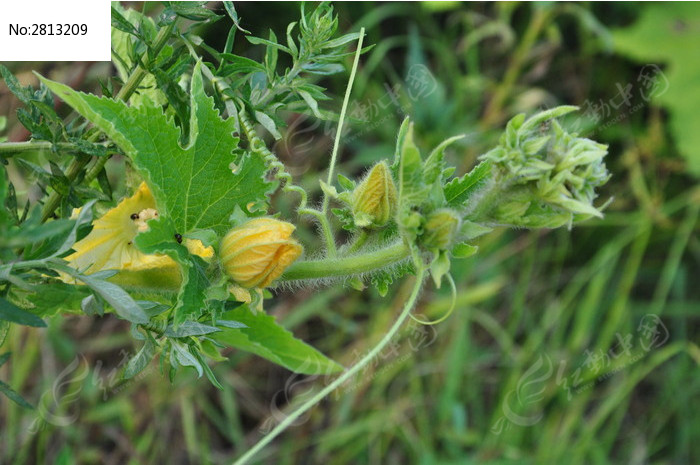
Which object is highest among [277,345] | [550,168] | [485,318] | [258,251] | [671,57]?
[550,168]

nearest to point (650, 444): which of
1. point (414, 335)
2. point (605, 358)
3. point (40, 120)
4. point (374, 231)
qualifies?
point (605, 358)

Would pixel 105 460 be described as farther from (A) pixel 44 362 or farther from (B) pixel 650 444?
(B) pixel 650 444

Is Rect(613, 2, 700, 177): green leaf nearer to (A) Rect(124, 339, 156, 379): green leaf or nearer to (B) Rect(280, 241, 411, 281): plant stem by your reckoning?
(B) Rect(280, 241, 411, 281): plant stem

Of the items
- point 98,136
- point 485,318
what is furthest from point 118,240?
point 485,318

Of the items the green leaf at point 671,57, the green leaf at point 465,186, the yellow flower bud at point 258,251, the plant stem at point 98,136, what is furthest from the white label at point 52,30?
the green leaf at point 671,57

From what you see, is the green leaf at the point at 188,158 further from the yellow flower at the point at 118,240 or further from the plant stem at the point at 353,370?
the plant stem at the point at 353,370

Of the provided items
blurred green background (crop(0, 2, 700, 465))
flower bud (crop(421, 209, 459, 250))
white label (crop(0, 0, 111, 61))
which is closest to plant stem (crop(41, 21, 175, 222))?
Answer: white label (crop(0, 0, 111, 61))

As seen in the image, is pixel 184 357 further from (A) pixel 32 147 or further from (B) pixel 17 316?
(A) pixel 32 147
